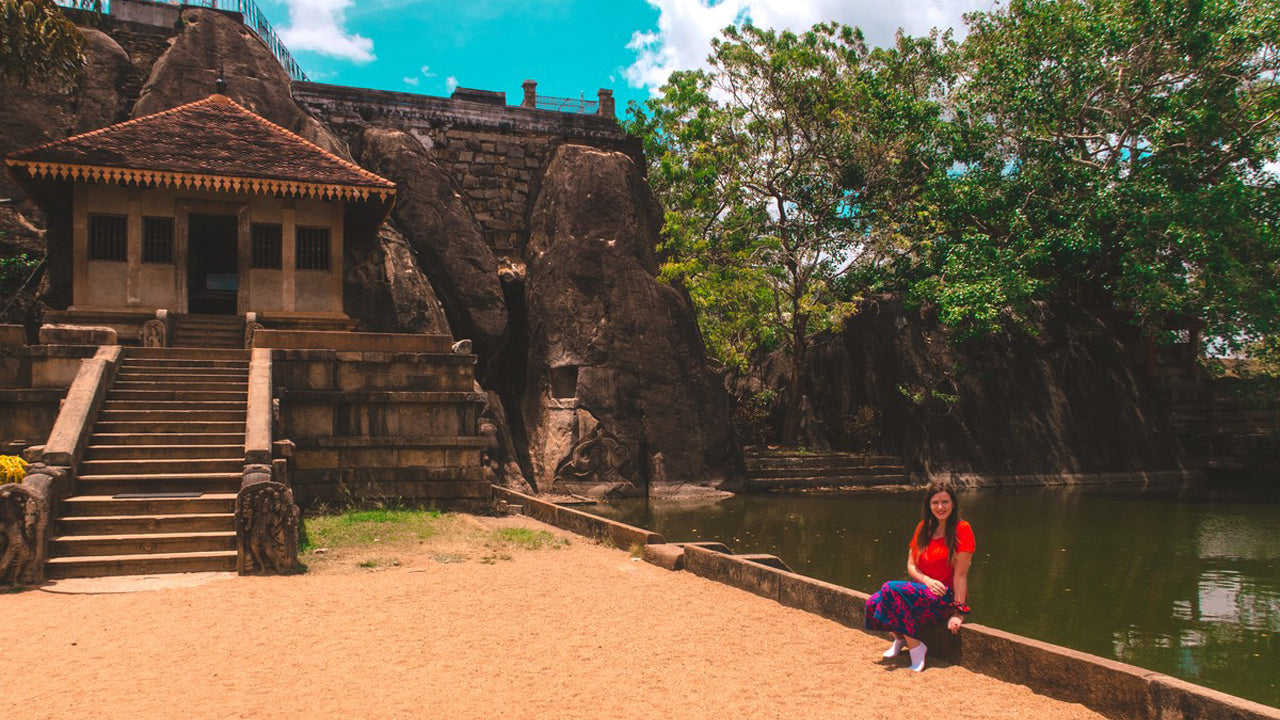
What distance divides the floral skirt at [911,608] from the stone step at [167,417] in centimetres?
934

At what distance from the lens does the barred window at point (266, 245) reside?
59.7 feet

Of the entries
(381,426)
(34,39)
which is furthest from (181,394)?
(34,39)

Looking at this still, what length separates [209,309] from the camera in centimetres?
2100

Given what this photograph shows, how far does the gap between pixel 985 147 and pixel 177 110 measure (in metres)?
22.4

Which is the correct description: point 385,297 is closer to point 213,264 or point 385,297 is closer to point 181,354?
point 213,264

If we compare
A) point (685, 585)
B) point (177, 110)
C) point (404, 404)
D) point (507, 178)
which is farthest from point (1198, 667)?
point (507, 178)

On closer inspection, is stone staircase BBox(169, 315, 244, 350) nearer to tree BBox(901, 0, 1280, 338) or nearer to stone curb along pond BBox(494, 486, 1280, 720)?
stone curb along pond BBox(494, 486, 1280, 720)

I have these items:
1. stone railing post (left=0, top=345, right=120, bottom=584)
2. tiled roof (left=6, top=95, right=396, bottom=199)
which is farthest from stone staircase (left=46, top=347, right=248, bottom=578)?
tiled roof (left=6, top=95, right=396, bottom=199)

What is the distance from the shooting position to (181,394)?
41.8 feet

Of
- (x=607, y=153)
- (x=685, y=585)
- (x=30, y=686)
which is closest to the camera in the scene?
(x=30, y=686)

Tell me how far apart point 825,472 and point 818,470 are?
0.28m

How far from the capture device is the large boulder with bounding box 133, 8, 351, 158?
76.5 ft

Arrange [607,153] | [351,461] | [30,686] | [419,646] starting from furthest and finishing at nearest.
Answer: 1. [607,153]
2. [351,461]
3. [419,646]
4. [30,686]

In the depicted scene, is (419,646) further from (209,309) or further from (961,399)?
(961,399)
